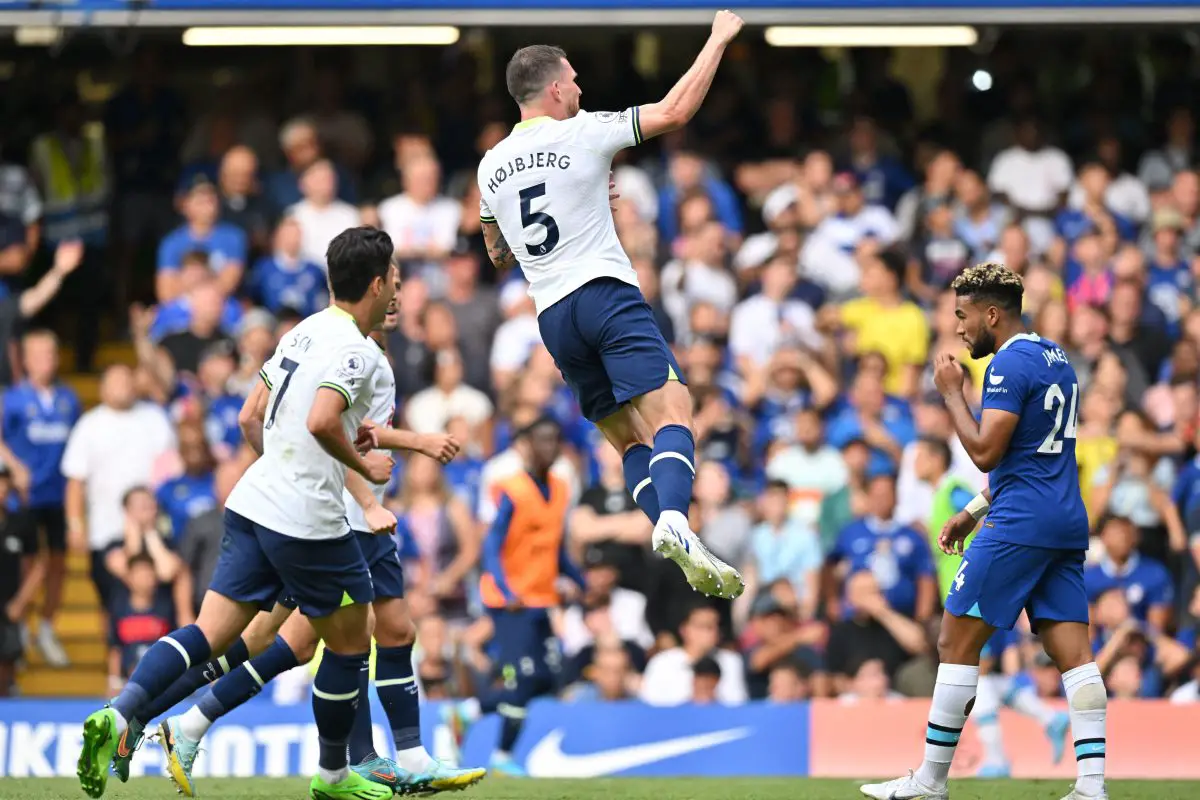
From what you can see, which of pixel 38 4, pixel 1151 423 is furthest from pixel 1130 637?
pixel 38 4

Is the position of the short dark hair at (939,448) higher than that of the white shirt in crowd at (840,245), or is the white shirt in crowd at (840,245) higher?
the white shirt in crowd at (840,245)

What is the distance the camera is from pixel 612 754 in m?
12.3

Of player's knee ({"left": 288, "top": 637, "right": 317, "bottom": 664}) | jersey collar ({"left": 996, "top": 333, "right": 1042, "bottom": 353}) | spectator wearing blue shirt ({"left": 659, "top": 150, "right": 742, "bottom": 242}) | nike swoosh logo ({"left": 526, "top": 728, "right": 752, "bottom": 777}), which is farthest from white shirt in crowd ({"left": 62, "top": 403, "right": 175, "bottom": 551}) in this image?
jersey collar ({"left": 996, "top": 333, "right": 1042, "bottom": 353})

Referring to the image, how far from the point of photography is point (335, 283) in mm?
7820

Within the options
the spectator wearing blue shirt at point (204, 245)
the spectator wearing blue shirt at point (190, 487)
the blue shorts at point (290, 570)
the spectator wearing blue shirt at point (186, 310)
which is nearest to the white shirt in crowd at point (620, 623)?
the spectator wearing blue shirt at point (190, 487)

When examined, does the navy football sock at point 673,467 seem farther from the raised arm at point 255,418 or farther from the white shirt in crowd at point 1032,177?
the white shirt in crowd at point 1032,177

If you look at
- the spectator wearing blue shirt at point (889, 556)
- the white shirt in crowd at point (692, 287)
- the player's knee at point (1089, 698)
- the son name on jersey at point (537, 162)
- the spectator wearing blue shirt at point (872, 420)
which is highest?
the white shirt in crowd at point (692, 287)

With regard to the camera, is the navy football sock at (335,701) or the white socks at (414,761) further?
the white socks at (414,761)

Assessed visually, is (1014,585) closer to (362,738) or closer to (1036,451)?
(1036,451)

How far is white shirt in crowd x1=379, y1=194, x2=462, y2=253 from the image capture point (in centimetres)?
1530

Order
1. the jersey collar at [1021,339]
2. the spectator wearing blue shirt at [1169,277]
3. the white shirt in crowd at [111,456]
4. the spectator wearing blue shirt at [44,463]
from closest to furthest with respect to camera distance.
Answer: the jersey collar at [1021,339] < the white shirt in crowd at [111,456] < the spectator wearing blue shirt at [44,463] < the spectator wearing blue shirt at [1169,277]

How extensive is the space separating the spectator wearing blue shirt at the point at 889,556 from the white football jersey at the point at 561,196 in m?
6.05

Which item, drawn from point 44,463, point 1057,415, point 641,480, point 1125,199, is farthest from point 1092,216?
point 44,463

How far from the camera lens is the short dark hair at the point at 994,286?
26.2 ft
